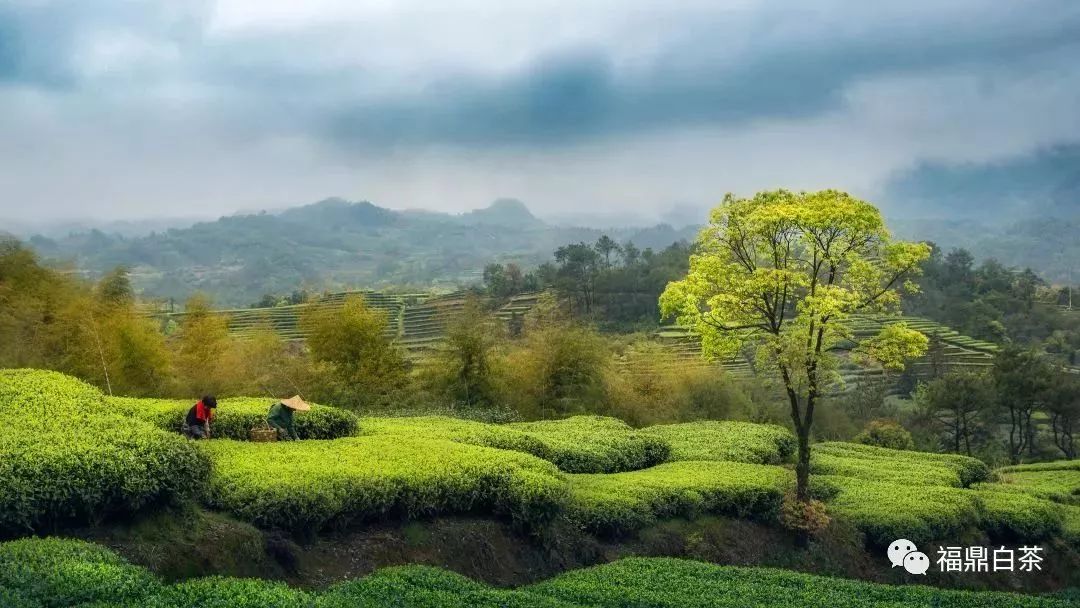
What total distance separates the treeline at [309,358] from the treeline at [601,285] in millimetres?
39305

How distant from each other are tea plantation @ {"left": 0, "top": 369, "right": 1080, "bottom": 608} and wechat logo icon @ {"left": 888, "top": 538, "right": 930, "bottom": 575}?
312mm

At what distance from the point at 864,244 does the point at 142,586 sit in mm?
12014

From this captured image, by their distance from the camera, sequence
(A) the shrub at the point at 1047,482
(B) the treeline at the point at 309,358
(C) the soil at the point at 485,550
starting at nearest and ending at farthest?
(C) the soil at the point at 485,550, (A) the shrub at the point at 1047,482, (B) the treeline at the point at 309,358

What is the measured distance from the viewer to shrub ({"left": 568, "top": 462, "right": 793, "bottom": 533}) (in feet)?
39.7

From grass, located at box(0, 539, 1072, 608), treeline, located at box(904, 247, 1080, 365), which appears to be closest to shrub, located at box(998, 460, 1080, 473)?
grass, located at box(0, 539, 1072, 608)

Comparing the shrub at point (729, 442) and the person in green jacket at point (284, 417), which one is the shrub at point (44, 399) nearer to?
the person in green jacket at point (284, 417)

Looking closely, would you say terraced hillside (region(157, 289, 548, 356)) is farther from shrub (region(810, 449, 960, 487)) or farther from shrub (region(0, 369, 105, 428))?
shrub (region(0, 369, 105, 428))

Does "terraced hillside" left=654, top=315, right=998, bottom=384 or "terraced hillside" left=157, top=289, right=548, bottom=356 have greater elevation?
"terraced hillside" left=157, top=289, right=548, bottom=356

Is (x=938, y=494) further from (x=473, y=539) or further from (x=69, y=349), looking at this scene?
(x=69, y=349)

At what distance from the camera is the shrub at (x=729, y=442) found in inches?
730

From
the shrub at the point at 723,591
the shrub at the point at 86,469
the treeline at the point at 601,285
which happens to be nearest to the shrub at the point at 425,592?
the shrub at the point at 723,591

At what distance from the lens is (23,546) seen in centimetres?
668

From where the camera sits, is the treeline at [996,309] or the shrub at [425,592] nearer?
the shrub at [425,592]

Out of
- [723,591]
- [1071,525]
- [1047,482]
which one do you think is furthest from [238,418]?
[1047,482]
